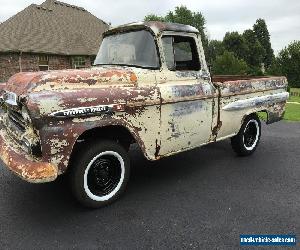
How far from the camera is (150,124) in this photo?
420 cm

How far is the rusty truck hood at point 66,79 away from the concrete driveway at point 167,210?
1418 mm

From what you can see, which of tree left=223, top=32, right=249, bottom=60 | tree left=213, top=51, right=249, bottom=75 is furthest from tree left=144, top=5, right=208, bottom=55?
tree left=213, top=51, right=249, bottom=75

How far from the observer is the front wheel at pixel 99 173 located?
373 centimetres

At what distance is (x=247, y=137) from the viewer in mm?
6219

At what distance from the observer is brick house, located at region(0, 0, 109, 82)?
24094 mm

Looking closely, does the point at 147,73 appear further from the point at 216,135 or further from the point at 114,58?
the point at 216,135

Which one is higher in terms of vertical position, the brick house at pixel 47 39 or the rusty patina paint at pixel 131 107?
the brick house at pixel 47 39

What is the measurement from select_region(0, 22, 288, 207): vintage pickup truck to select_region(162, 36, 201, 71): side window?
0.01 meters

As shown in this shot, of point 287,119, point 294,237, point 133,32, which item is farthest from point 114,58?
point 287,119

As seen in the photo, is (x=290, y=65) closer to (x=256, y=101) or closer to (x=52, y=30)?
(x=52, y=30)

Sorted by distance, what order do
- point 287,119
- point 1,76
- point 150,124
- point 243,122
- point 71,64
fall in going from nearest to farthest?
point 150,124
point 243,122
point 287,119
point 1,76
point 71,64

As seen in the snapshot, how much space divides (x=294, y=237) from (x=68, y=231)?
2294 mm

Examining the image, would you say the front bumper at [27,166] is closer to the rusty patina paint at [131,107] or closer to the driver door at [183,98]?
the rusty patina paint at [131,107]

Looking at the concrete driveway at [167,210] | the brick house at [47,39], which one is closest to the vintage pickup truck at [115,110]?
the concrete driveway at [167,210]
